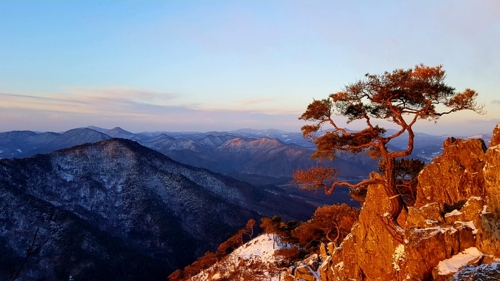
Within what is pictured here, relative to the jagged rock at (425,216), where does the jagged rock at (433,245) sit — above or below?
below

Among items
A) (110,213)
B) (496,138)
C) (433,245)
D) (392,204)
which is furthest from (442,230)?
(110,213)

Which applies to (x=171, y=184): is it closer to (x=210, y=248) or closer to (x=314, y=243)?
(x=210, y=248)

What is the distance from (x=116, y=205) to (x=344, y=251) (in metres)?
83.3

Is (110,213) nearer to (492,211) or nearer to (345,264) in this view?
(345,264)

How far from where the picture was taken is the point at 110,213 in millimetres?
81312

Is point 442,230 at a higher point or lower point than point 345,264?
higher

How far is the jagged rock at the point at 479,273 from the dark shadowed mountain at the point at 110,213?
64.1 meters

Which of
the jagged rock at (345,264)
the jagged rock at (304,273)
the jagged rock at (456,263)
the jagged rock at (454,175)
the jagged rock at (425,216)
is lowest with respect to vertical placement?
the jagged rock at (304,273)

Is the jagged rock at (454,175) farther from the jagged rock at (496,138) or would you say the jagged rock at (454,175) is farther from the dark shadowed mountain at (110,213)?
the dark shadowed mountain at (110,213)

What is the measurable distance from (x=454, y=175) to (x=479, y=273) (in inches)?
180

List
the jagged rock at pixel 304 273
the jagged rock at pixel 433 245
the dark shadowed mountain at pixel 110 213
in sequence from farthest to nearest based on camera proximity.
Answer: the dark shadowed mountain at pixel 110 213 → the jagged rock at pixel 304 273 → the jagged rock at pixel 433 245

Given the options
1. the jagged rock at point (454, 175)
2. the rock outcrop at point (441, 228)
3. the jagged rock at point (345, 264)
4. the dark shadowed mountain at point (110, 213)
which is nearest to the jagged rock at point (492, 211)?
the rock outcrop at point (441, 228)

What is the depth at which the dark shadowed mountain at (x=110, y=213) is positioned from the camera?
59.4 metres

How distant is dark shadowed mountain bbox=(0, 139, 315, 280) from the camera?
5941 centimetres
